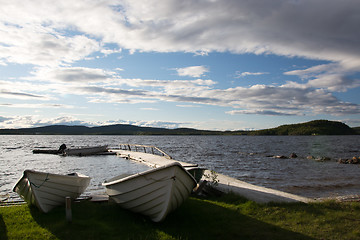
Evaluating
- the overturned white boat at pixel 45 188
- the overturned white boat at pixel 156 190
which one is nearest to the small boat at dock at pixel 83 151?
the overturned white boat at pixel 45 188

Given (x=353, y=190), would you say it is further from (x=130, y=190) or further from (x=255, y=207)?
(x=130, y=190)

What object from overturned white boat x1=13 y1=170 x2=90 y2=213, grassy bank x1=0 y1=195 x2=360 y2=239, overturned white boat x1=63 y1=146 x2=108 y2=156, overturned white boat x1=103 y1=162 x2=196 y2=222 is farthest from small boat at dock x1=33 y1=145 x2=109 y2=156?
overturned white boat x1=103 y1=162 x2=196 y2=222

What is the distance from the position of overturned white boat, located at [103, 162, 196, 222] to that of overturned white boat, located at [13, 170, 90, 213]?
2343 millimetres

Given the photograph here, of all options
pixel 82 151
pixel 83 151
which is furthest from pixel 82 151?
pixel 83 151

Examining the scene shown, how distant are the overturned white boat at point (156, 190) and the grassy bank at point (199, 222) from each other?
0.46 metres

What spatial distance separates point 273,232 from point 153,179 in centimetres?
382

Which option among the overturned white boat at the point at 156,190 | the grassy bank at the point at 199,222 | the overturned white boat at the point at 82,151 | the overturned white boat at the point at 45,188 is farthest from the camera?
the overturned white boat at the point at 82,151

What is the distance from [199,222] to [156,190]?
1.81m

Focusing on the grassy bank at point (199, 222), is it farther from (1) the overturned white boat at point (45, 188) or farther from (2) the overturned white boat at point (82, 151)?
(2) the overturned white boat at point (82, 151)

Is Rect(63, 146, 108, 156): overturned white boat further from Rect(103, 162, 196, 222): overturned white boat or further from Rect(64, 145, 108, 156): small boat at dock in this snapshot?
Rect(103, 162, 196, 222): overturned white boat

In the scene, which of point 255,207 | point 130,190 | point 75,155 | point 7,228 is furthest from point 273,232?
point 75,155

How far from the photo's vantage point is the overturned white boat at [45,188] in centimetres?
906

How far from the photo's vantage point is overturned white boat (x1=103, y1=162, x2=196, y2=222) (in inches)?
313

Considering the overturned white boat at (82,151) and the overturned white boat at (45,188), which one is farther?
the overturned white boat at (82,151)
